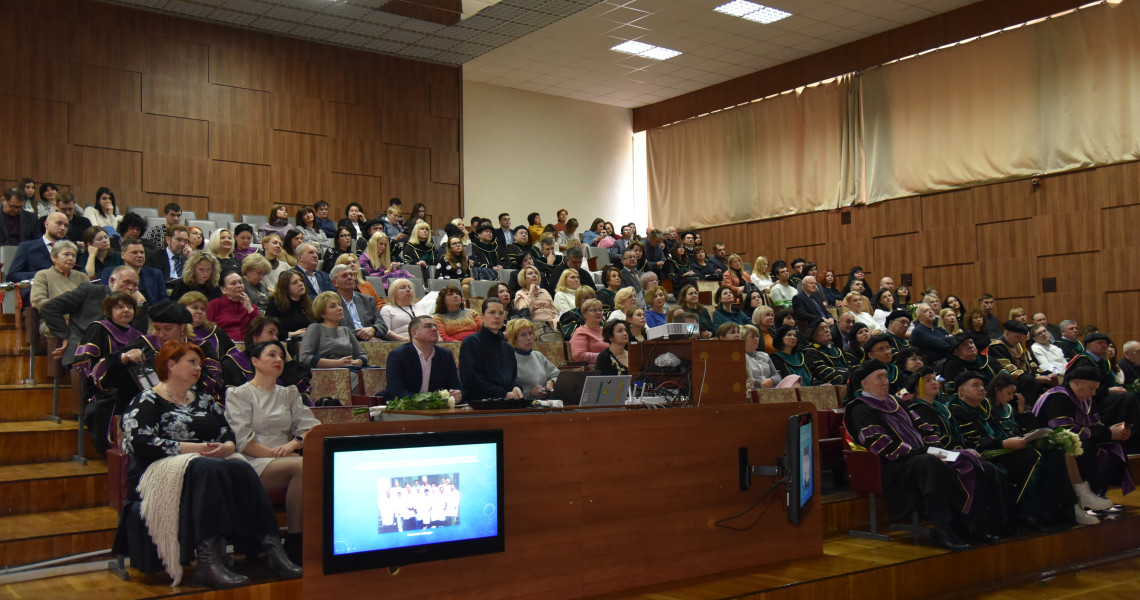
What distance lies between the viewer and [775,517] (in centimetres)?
412

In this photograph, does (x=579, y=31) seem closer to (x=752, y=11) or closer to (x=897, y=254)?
(x=752, y=11)

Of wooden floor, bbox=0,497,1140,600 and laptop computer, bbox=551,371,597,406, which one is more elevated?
laptop computer, bbox=551,371,597,406

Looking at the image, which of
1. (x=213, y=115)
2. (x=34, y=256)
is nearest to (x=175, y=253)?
(x=34, y=256)

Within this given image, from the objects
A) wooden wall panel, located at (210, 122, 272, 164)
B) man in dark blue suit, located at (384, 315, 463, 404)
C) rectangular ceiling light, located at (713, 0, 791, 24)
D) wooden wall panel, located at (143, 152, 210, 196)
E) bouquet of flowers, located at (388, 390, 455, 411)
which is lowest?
bouquet of flowers, located at (388, 390, 455, 411)

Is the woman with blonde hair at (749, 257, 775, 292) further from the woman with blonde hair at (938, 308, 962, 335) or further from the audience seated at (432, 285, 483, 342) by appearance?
the audience seated at (432, 285, 483, 342)

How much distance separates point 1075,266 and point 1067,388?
15.6 feet

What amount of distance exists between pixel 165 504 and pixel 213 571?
29cm

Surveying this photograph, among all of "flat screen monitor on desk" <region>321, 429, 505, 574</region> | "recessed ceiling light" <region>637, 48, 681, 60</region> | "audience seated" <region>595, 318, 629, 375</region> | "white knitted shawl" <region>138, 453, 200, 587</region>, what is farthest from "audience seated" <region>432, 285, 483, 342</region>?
"recessed ceiling light" <region>637, 48, 681, 60</region>

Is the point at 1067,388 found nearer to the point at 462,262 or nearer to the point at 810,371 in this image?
the point at 810,371

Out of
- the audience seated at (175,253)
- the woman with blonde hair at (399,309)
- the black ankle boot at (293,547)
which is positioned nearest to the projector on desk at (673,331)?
the black ankle boot at (293,547)

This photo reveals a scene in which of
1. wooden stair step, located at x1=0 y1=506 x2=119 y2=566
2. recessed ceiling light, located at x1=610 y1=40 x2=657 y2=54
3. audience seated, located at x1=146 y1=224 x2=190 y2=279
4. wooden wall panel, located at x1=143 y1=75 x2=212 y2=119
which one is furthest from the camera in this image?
recessed ceiling light, located at x1=610 y1=40 x2=657 y2=54

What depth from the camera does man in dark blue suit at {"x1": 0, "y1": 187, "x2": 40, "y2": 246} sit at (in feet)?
23.8

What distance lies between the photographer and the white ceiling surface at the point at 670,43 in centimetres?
1077

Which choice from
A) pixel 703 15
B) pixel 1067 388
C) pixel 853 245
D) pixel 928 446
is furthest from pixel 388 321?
pixel 853 245
